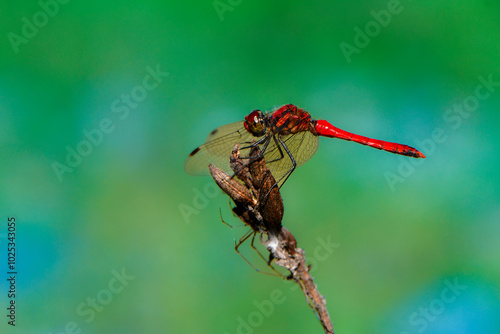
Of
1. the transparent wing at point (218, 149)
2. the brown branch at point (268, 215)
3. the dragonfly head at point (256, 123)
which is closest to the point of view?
the brown branch at point (268, 215)

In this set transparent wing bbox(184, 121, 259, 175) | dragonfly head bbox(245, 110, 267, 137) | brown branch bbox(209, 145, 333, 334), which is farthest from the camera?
transparent wing bbox(184, 121, 259, 175)

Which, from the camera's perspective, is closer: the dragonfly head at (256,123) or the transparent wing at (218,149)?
the dragonfly head at (256,123)

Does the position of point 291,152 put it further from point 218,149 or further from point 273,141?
point 218,149

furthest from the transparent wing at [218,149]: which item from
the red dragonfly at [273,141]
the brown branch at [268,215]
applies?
the brown branch at [268,215]

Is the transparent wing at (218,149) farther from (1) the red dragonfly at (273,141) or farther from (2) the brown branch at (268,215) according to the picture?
(2) the brown branch at (268,215)

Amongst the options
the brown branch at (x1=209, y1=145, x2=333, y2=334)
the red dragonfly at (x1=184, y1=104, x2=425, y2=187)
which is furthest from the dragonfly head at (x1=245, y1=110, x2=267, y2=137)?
the brown branch at (x1=209, y1=145, x2=333, y2=334)

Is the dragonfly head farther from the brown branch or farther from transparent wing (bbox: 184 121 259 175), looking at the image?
the brown branch

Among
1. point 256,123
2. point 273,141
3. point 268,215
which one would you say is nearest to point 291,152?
point 273,141
